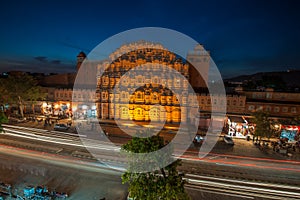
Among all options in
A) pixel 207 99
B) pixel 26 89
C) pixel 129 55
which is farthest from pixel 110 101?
pixel 207 99

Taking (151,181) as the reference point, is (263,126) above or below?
above

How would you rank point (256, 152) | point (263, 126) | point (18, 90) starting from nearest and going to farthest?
point (256, 152)
point (263, 126)
point (18, 90)

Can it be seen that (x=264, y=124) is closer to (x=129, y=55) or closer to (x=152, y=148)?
(x=152, y=148)

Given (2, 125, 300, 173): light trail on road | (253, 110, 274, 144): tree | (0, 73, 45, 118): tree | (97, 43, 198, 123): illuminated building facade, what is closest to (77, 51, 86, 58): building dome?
(97, 43, 198, 123): illuminated building facade

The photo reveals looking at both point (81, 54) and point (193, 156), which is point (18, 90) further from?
point (193, 156)

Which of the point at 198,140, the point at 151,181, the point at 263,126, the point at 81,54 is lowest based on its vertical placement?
the point at 198,140

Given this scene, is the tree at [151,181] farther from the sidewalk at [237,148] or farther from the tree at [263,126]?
the tree at [263,126]

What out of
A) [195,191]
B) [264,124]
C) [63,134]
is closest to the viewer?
[195,191]

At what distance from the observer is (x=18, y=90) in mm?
37188

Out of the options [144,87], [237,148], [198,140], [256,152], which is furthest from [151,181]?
[144,87]

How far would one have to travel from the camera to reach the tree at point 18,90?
3661 centimetres

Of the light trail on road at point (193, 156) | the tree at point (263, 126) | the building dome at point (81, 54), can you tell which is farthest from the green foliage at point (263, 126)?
the building dome at point (81, 54)

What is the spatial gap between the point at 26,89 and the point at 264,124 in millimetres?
45253

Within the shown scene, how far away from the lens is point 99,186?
15.9m
